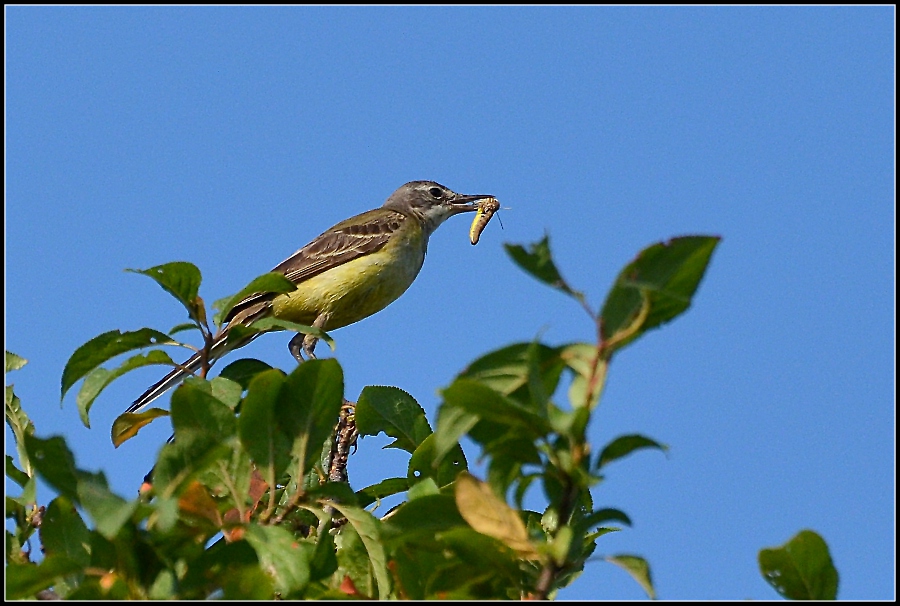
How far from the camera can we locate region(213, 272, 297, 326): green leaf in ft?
10.9

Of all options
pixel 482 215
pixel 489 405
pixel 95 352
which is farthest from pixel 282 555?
pixel 482 215

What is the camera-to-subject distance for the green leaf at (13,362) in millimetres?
4051

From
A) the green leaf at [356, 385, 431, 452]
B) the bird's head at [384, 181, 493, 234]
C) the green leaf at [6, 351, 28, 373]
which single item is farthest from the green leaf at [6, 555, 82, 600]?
the bird's head at [384, 181, 493, 234]

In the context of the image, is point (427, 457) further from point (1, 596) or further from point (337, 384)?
point (1, 596)

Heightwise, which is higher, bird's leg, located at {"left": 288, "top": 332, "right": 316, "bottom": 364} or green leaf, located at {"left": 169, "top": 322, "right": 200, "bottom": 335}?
bird's leg, located at {"left": 288, "top": 332, "right": 316, "bottom": 364}

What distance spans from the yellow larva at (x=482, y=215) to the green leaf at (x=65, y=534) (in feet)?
32.9

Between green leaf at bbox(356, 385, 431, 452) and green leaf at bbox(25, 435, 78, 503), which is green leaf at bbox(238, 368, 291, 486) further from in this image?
green leaf at bbox(356, 385, 431, 452)

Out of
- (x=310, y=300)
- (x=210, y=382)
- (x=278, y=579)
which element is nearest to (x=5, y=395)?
(x=210, y=382)

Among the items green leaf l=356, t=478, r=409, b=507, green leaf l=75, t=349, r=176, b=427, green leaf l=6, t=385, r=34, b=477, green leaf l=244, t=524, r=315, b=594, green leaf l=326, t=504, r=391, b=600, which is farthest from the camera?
green leaf l=6, t=385, r=34, b=477

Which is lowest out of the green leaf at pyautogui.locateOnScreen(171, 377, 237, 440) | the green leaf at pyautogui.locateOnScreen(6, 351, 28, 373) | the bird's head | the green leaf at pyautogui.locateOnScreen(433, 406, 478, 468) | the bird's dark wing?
the green leaf at pyautogui.locateOnScreen(433, 406, 478, 468)

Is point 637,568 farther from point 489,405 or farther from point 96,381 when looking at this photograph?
point 96,381

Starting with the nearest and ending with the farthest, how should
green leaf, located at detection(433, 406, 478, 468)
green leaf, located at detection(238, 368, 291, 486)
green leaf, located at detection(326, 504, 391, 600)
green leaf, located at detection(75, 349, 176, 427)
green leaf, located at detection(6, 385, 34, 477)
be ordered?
green leaf, located at detection(433, 406, 478, 468)
green leaf, located at detection(238, 368, 291, 486)
green leaf, located at detection(326, 504, 391, 600)
green leaf, located at detection(75, 349, 176, 427)
green leaf, located at detection(6, 385, 34, 477)

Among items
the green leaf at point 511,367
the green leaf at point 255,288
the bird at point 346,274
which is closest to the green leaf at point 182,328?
the green leaf at point 255,288

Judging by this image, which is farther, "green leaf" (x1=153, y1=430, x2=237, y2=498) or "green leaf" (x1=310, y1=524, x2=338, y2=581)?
"green leaf" (x1=310, y1=524, x2=338, y2=581)
